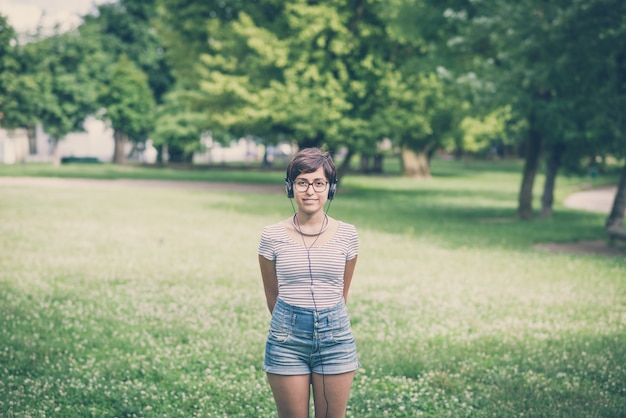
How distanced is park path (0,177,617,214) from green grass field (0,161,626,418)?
15840mm

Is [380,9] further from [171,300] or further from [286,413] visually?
[286,413]

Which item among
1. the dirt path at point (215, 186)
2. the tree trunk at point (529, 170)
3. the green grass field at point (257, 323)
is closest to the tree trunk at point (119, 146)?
the dirt path at point (215, 186)

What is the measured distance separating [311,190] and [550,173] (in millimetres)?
22731

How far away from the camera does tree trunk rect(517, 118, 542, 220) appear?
79.0ft

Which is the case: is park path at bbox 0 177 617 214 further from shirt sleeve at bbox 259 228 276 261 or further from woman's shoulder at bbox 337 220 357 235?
shirt sleeve at bbox 259 228 276 261

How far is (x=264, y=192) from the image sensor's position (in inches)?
1415

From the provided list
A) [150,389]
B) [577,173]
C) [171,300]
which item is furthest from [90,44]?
[150,389]

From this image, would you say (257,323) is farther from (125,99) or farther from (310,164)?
(125,99)

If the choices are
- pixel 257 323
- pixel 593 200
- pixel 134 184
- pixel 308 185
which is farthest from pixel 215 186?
pixel 308 185

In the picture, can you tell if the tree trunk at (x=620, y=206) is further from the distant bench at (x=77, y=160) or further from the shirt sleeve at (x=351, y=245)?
the distant bench at (x=77, y=160)

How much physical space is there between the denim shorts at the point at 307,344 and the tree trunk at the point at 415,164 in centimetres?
4971

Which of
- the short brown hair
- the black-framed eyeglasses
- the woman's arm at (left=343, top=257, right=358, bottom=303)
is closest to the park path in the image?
the woman's arm at (left=343, top=257, right=358, bottom=303)

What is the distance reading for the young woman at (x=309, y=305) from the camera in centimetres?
420

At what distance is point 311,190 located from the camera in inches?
167
